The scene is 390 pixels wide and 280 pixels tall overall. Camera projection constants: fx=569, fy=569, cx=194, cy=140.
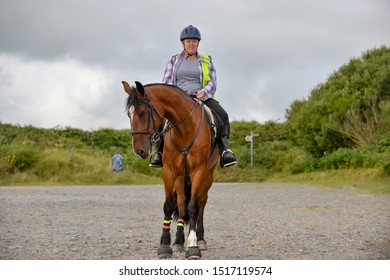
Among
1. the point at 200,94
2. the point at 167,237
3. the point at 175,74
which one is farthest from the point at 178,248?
the point at 175,74

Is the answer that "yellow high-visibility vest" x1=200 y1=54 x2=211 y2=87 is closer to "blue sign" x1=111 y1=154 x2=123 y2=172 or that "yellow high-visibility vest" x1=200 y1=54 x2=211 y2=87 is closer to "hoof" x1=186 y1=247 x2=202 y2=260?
"hoof" x1=186 y1=247 x2=202 y2=260

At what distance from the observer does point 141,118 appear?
634cm

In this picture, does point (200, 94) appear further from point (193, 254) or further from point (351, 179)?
point (351, 179)

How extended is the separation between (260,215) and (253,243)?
4609mm

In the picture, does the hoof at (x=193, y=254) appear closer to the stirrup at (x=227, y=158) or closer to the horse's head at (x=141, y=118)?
the stirrup at (x=227, y=158)

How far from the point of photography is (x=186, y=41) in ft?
24.5

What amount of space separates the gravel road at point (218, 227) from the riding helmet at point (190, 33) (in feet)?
9.31

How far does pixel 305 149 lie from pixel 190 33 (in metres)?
24.2

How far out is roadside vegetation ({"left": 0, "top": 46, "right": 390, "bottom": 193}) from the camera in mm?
25438

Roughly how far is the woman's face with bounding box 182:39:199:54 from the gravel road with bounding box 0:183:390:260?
2681 mm

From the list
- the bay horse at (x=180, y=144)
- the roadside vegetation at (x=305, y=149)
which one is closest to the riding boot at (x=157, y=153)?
the bay horse at (x=180, y=144)

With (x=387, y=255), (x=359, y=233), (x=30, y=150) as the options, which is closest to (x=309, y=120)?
(x=30, y=150)

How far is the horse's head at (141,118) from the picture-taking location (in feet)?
20.4

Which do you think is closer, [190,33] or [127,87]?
[127,87]
